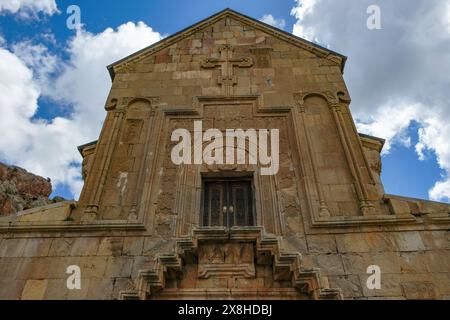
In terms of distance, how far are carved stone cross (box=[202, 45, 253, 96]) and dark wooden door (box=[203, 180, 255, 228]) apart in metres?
3.26

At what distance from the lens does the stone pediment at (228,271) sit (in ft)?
21.4

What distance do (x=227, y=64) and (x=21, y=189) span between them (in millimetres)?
16812

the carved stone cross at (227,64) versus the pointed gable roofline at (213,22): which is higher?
the pointed gable roofline at (213,22)

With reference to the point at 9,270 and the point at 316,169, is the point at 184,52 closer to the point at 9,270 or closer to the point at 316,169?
the point at 316,169

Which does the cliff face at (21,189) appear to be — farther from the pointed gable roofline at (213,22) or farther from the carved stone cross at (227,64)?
the carved stone cross at (227,64)

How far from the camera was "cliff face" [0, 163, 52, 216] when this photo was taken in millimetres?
18594

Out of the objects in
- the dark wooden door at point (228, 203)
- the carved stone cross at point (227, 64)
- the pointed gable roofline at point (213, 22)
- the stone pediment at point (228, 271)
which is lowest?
the stone pediment at point (228, 271)

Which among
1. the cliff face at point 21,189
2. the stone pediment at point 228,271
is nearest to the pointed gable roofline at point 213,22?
the stone pediment at point 228,271

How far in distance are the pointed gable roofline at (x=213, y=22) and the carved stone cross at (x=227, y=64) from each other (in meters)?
1.60

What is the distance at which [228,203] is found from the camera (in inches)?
329

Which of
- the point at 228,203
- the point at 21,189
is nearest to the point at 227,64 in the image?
the point at 228,203

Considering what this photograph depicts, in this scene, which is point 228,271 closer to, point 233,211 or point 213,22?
point 233,211
